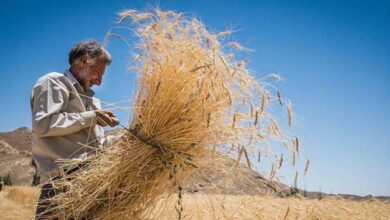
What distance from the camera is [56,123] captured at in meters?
1.82

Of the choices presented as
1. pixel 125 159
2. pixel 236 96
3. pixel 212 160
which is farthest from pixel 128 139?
pixel 236 96

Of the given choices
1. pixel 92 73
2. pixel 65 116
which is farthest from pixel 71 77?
pixel 65 116

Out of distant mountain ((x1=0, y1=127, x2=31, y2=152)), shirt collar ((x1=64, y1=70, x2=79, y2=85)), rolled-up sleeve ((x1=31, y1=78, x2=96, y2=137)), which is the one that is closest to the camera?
rolled-up sleeve ((x1=31, y1=78, x2=96, y2=137))

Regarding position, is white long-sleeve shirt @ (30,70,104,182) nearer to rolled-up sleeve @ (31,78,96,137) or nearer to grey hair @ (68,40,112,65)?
rolled-up sleeve @ (31,78,96,137)

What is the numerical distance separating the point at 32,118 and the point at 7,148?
56147 mm

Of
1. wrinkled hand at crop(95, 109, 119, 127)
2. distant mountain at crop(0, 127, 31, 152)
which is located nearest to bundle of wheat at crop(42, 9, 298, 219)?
wrinkled hand at crop(95, 109, 119, 127)

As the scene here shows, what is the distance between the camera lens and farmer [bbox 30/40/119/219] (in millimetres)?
1839

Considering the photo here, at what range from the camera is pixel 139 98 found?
78.2 inches

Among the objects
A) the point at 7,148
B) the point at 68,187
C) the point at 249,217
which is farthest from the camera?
the point at 7,148

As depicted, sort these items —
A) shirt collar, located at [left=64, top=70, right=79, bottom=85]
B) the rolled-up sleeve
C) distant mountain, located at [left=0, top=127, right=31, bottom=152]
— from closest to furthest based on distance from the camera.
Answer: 1. the rolled-up sleeve
2. shirt collar, located at [left=64, top=70, right=79, bottom=85]
3. distant mountain, located at [left=0, top=127, right=31, bottom=152]

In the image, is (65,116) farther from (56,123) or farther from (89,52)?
(89,52)

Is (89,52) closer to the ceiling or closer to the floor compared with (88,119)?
closer to the ceiling

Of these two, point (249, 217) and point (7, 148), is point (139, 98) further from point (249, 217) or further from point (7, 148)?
point (7, 148)

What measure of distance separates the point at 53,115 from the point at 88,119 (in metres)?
0.17
